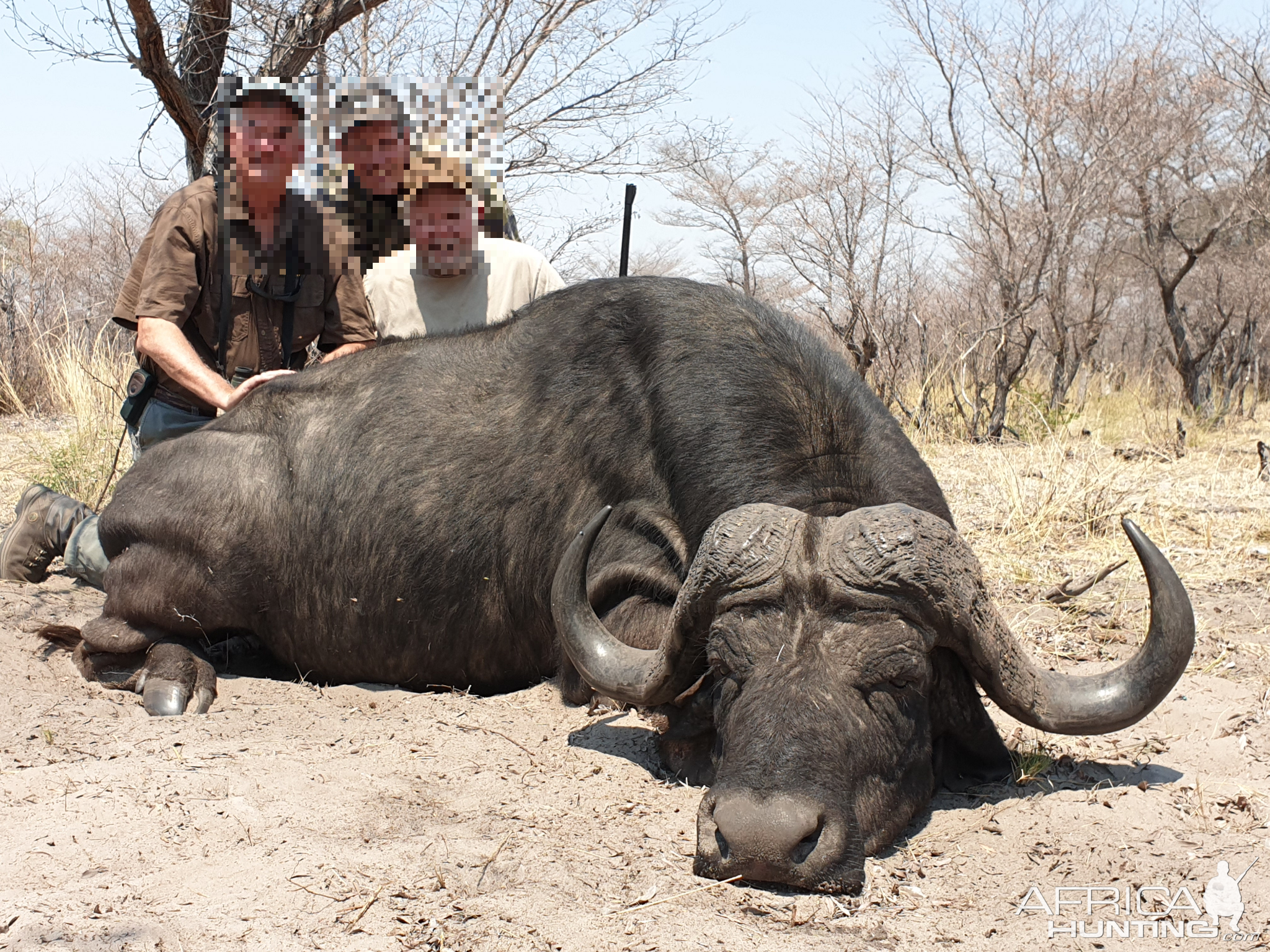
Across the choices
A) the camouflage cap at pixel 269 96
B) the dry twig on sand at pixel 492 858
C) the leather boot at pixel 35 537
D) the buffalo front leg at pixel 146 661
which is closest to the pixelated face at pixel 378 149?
the camouflage cap at pixel 269 96

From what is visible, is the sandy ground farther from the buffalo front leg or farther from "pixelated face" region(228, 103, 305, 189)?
"pixelated face" region(228, 103, 305, 189)

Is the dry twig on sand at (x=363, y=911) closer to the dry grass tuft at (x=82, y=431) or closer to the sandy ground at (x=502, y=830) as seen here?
the sandy ground at (x=502, y=830)

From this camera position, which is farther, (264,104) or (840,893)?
(264,104)

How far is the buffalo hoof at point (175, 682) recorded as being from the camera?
14.2 feet

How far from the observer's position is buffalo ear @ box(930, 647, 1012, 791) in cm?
327

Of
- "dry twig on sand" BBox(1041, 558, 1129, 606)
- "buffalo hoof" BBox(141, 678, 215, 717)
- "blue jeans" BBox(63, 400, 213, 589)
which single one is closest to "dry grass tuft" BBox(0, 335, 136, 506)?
"blue jeans" BBox(63, 400, 213, 589)

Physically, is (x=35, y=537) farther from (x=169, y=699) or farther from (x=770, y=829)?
(x=770, y=829)

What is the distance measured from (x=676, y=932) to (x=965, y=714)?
129 cm

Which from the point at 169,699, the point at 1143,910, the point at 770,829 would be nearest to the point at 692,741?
the point at 770,829

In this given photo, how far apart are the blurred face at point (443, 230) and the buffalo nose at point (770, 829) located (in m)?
4.10

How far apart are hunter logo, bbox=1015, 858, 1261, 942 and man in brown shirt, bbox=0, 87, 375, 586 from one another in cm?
400

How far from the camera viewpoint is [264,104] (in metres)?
5.05

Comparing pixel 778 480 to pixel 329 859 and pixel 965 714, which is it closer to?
pixel 965 714

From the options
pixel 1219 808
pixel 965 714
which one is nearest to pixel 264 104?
pixel 965 714
